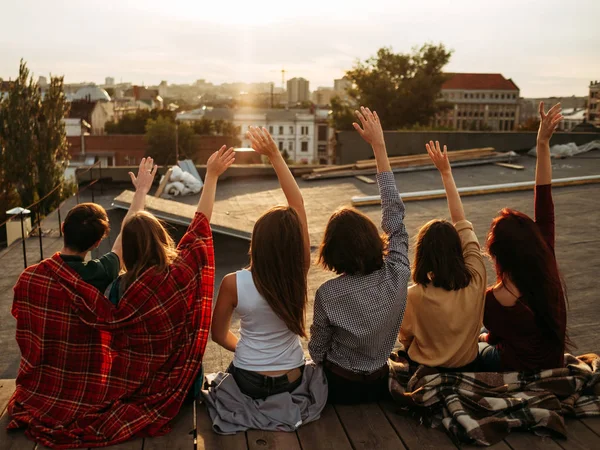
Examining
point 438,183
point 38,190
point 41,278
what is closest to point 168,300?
point 41,278

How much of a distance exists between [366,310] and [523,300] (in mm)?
791

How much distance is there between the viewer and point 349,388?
304 centimetres

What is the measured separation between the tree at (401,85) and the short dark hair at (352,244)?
31.4 metres

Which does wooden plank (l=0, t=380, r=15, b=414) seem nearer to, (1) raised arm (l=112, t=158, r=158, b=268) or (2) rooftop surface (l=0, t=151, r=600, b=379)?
(1) raised arm (l=112, t=158, r=158, b=268)

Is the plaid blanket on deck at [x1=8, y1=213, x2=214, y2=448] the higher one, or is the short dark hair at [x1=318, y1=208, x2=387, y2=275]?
the short dark hair at [x1=318, y1=208, x2=387, y2=275]

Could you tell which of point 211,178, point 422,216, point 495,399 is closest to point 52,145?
point 422,216

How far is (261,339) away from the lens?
114 inches

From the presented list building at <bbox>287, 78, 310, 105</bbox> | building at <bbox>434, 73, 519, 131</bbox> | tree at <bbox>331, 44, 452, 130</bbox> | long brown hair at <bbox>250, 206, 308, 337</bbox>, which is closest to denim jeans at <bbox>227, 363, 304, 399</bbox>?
long brown hair at <bbox>250, 206, 308, 337</bbox>

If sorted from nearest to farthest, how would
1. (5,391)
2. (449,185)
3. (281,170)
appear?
(5,391) → (281,170) → (449,185)

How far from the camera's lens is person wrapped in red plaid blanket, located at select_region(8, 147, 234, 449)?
2.77 meters

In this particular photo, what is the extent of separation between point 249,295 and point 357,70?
34740mm

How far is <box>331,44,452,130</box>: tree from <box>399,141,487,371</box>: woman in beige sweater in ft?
102

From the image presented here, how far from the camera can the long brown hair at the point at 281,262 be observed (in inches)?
106

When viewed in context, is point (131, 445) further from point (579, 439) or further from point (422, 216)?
point (422, 216)
